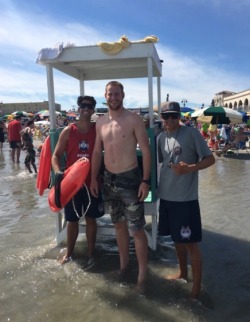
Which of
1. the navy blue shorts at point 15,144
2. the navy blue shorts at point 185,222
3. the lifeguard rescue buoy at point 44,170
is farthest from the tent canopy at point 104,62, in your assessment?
the navy blue shorts at point 15,144

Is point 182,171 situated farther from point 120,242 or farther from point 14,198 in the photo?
point 14,198

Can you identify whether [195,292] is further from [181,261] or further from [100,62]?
[100,62]

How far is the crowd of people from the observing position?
3.21 m

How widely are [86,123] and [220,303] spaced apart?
243 cm

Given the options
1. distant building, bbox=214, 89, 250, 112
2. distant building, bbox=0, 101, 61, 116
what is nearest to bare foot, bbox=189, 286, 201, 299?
distant building, bbox=214, 89, 250, 112

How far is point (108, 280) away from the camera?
12.5 ft

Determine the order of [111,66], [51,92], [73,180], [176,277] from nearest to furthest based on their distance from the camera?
[73,180] < [176,277] < [51,92] < [111,66]

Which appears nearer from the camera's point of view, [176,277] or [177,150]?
[177,150]

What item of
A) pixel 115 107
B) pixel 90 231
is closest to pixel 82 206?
pixel 90 231

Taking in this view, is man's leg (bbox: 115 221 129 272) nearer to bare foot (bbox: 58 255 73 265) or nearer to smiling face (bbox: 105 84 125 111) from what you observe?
bare foot (bbox: 58 255 73 265)

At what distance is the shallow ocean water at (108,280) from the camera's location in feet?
10.4

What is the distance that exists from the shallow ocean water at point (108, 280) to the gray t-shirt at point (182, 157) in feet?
3.44

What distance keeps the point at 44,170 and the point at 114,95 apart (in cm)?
145

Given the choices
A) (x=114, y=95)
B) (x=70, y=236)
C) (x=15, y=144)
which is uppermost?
(x=114, y=95)
